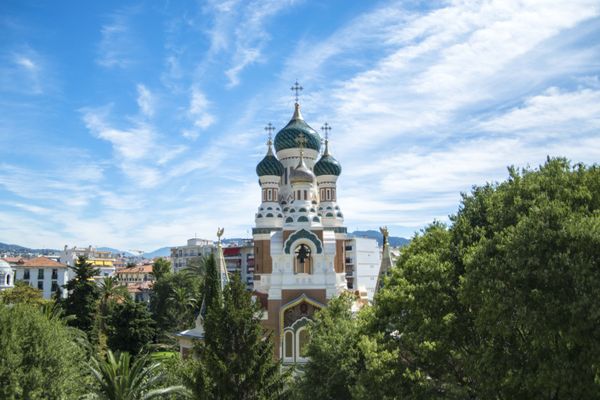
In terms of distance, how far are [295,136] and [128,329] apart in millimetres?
20946

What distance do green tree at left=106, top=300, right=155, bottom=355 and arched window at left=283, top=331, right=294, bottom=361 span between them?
45.7 ft

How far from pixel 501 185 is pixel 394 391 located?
672cm

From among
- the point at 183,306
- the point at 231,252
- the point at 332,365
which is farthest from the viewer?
the point at 231,252

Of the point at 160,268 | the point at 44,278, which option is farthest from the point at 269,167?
the point at 44,278

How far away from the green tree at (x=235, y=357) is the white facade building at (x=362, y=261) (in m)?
59.7

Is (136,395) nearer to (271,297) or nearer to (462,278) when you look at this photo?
(462,278)

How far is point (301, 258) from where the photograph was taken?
34156 millimetres

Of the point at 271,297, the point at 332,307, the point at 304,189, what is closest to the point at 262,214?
the point at 304,189

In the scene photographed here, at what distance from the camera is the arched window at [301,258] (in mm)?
33469

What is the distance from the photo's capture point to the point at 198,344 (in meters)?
15.3

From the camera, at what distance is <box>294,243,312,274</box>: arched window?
33469mm

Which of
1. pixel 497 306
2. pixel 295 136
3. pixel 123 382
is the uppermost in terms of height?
pixel 295 136

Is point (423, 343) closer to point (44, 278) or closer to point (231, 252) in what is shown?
point (44, 278)

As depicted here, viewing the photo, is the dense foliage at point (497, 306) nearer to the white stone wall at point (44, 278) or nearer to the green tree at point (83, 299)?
the green tree at point (83, 299)
